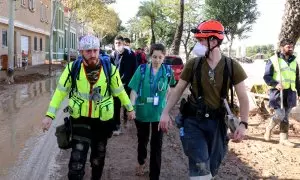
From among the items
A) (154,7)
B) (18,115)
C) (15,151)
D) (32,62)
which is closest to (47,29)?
(32,62)

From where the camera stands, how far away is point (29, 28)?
35906 mm

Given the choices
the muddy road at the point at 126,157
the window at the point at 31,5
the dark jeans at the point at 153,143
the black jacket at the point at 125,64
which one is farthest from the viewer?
the window at the point at 31,5

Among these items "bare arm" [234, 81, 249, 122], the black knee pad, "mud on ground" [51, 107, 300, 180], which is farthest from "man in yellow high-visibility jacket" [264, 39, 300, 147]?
"bare arm" [234, 81, 249, 122]

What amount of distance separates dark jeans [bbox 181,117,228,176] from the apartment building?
25197mm

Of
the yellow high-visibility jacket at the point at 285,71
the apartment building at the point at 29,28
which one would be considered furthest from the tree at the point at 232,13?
the yellow high-visibility jacket at the point at 285,71

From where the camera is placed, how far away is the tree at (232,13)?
4044 cm

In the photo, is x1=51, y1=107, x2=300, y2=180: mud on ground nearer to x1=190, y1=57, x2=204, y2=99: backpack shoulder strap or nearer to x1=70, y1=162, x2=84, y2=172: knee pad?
x1=70, y1=162, x2=84, y2=172: knee pad

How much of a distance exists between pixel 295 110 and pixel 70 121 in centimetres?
729

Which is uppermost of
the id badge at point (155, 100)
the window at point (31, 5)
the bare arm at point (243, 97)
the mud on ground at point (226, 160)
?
the window at point (31, 5)

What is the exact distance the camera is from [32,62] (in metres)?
38.0

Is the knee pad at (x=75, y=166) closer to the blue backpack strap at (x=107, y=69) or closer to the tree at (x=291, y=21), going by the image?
the blue backpack strap at (x=107, y=69)

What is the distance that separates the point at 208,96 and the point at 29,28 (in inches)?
1328

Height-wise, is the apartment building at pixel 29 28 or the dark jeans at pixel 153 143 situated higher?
the apartment building at pixel 29 28

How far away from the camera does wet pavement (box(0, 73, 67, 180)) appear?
6.02 meters
